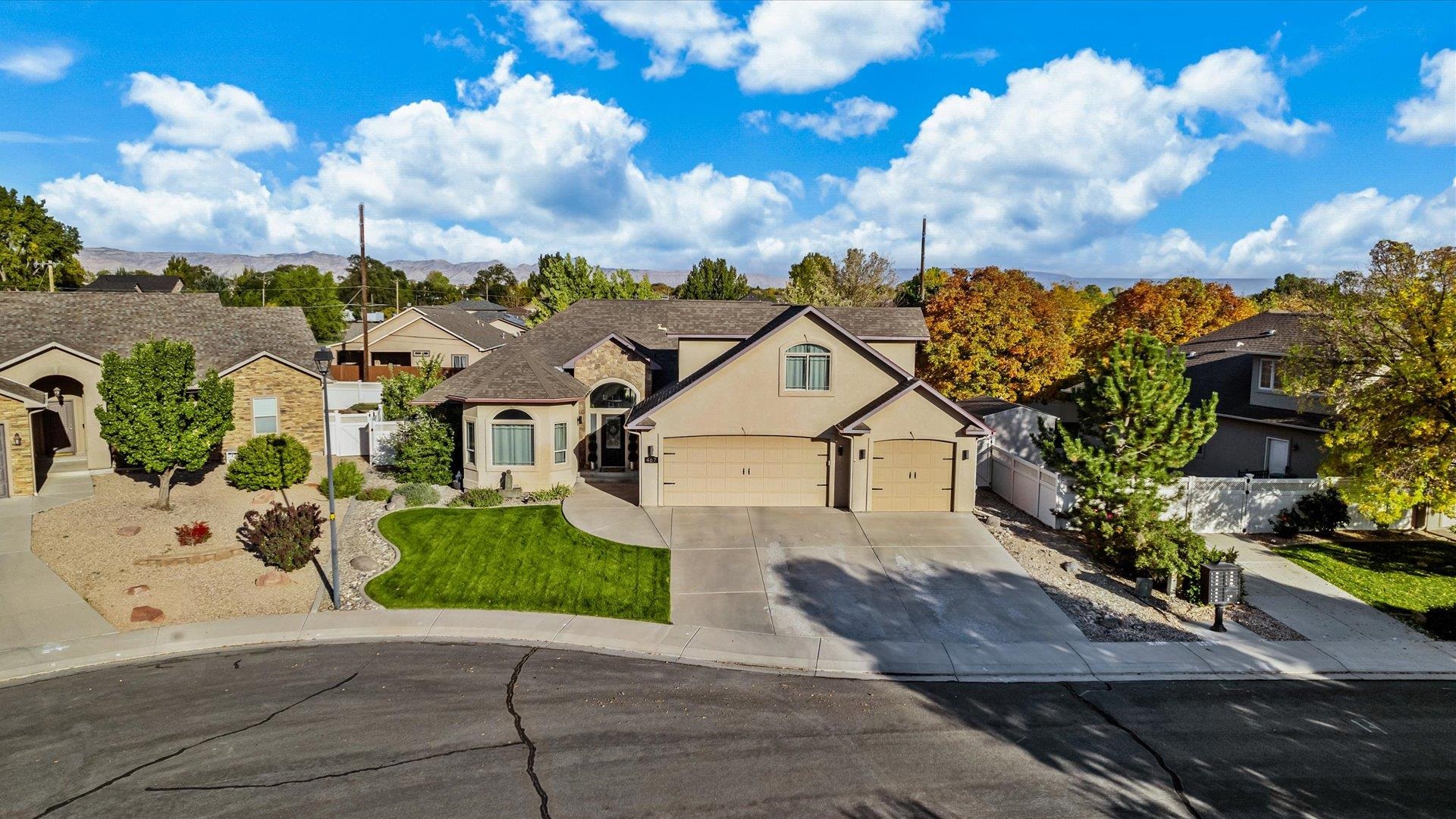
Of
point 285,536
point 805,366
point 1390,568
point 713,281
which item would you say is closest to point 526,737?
point 285,536

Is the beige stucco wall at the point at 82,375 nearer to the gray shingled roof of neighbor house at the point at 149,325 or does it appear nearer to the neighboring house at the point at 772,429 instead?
the gray shingled roof of neighbor house at the point at 149,325

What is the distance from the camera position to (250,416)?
26.8 m

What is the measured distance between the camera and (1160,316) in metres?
42.8

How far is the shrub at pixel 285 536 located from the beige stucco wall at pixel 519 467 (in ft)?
16.9

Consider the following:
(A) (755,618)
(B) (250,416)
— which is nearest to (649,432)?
(A) (755,618)

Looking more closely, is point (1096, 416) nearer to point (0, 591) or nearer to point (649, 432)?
point (649, 432)

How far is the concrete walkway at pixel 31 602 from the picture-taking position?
43.6ft

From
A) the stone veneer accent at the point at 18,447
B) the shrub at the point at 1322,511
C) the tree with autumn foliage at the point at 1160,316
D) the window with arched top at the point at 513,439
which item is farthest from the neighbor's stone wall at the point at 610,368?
the tree with autumn foliage at the point at 1160,316

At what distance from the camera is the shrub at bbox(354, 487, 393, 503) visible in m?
21.6

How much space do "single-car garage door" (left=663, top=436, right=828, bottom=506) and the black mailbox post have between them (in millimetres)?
9883

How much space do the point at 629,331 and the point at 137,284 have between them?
72.5 meters

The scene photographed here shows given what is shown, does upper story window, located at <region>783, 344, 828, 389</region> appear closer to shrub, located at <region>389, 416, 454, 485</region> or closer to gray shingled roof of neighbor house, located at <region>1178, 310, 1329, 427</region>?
shrub, located at <region>389, 416, 454, 485</region>

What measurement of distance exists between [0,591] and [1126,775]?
69.4ft

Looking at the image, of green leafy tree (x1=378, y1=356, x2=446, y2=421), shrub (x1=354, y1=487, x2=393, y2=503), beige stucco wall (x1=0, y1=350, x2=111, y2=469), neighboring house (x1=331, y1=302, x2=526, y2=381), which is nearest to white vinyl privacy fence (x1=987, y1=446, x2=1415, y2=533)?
shrub (x1=354, y1=487, x2=393, y2=503)
